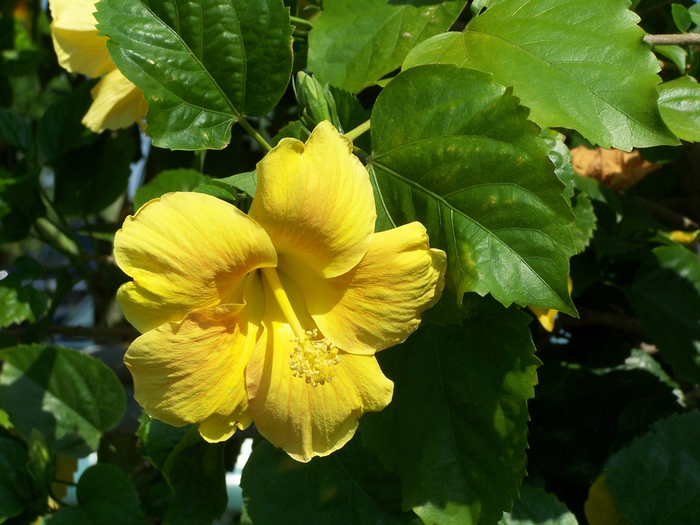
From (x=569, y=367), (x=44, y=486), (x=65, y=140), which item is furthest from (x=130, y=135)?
(x=569, y=367)

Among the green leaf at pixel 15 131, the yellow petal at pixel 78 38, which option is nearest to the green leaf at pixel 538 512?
the yellow petal at pixel 78 38

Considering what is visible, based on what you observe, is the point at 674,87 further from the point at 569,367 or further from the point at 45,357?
the point at 45,357

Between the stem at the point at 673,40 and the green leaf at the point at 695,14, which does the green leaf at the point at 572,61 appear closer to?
the stem at the point at 673,40

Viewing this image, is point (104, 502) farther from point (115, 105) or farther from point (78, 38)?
point (78, 38)

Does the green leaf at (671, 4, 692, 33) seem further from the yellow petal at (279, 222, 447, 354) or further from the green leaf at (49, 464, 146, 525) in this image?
the green leaf at (49, 464, 146, 525)

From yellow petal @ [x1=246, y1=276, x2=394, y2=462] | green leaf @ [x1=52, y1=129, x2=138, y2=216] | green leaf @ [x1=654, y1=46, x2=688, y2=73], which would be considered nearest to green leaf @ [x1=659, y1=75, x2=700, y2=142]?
green leaf @ [x1=654, y1=46, x2=688, y2=73]

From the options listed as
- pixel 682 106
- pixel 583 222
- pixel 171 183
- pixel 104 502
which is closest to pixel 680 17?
pixel 682 106
